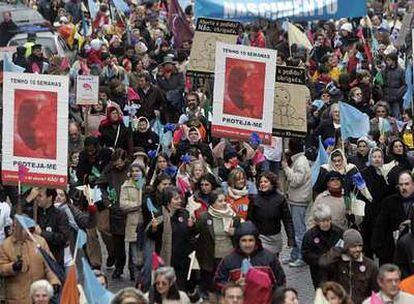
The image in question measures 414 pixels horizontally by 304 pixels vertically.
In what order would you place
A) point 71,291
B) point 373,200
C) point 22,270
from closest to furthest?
point 71,291 → point 22,270 → point 373,200

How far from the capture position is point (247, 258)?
12.5 metres

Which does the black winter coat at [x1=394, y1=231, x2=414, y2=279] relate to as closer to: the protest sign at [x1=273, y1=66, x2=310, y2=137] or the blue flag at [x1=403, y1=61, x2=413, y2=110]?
the protest sign at [x1=273, y1=66, x2=310, y2=137]

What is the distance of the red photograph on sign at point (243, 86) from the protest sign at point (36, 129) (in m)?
2.85

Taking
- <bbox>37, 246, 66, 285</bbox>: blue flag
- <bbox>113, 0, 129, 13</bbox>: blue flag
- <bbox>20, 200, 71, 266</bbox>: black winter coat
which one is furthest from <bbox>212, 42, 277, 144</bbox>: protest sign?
<bbox>113, 0, 129, 13</bbox>: blue flag

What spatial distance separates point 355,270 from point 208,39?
8733 millimetres

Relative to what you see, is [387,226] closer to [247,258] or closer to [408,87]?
[247,258]

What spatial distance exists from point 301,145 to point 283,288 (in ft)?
23.2

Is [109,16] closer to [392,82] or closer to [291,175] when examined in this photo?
[392,82]

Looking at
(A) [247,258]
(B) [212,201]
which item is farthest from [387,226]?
(A) [247,258]

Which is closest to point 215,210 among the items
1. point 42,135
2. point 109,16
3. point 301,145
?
point 42,135

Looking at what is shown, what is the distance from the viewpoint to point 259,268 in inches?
482

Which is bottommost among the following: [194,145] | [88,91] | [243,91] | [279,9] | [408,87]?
[194,145]

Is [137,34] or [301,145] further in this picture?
[137,34]

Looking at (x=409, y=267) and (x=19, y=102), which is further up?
(x=19, y=102)
